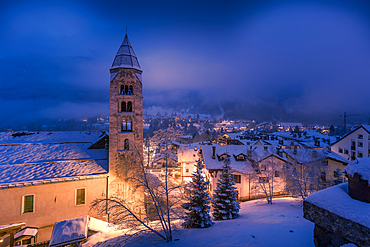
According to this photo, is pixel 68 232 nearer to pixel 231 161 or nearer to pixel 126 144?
pixel 126 144

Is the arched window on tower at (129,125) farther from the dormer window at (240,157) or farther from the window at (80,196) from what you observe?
the dormer window at (240,157)

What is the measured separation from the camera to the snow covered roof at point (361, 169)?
297 centimetres

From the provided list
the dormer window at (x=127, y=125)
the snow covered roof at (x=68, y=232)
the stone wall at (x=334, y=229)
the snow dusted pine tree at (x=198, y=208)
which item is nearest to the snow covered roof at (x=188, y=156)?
the dormer window at (x=127, y=125)

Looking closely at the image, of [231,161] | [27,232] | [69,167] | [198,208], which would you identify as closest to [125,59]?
[69,167]

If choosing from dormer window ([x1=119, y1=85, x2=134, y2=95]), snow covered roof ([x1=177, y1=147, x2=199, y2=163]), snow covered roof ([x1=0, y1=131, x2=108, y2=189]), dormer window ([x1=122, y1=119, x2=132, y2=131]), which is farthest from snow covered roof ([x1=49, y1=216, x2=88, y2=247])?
snow covered roof ([x1=177, y1=147, x2=199, y2=163])

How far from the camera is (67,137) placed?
83.2ft

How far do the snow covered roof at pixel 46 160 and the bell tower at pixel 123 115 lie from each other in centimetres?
217

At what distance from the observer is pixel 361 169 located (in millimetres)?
3125

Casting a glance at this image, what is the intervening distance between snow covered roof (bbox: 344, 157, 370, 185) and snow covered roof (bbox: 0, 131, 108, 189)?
70.4 feet

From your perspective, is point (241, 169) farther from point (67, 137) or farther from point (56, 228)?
point (67, 137)

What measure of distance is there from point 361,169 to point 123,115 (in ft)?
71.3

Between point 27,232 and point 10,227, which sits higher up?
point 10,227

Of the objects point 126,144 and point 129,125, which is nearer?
point 126,144

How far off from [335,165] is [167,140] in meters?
34.2
